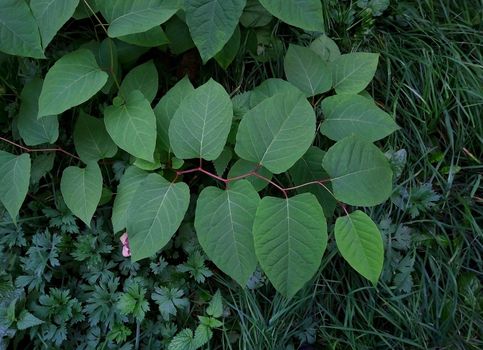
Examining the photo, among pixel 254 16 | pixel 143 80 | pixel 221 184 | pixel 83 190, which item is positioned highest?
pixel 254 16

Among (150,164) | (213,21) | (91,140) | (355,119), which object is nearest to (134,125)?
(150,164)

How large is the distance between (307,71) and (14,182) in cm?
92

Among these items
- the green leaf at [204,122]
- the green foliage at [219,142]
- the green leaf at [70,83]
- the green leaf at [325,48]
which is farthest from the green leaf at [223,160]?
the green leaf at [325,48]

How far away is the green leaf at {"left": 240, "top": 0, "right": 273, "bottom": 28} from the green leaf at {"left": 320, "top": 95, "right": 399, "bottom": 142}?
373 mm

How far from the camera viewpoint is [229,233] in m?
1.05

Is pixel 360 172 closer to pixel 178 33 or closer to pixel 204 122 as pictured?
pixel 204 122

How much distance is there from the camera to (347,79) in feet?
4.52

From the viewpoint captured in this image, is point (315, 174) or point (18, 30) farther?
point (315, 174)

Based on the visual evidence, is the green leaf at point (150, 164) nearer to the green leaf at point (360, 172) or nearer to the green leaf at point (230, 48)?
the green leaf at point (230, 48)

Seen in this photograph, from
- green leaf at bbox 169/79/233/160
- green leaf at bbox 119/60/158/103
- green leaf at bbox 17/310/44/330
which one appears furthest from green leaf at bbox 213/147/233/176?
green leaf at bbox 17/310/44/330

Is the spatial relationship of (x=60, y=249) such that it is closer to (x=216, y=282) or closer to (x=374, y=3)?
(x=216, y=282)

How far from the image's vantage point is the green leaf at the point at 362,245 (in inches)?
41.1

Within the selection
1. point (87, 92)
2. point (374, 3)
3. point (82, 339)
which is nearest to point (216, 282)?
point (82, 339)

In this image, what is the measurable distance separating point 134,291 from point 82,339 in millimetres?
251
